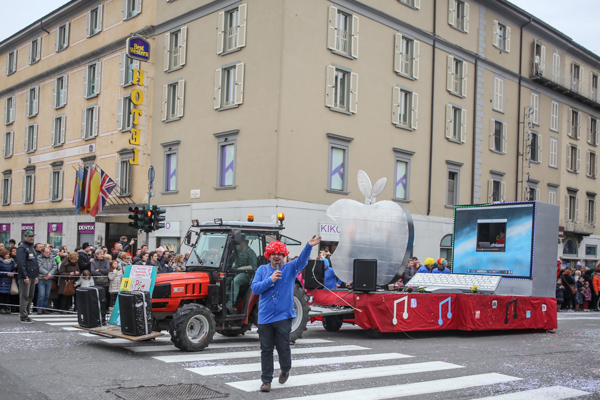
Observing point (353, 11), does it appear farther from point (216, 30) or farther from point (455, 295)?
point (455, 295)

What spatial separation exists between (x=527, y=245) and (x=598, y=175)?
105 ft

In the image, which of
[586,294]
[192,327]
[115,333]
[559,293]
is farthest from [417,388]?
[586,294]

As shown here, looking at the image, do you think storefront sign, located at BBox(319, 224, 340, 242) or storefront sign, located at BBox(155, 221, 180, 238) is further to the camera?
storefront sign, located at BBox(155, 221, 180, 238)

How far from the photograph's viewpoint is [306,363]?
902 centimetres

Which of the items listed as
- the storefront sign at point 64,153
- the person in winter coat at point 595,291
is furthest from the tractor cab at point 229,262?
the storefront sign at point 64,153

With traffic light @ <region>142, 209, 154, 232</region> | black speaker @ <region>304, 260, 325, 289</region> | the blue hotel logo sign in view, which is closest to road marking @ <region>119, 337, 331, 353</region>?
black speaker @ <region>304, 260, 325, 289</region>

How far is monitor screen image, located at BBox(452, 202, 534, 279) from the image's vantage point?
1453 centimetres

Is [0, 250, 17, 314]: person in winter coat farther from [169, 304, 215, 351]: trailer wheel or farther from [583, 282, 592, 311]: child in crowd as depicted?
[583, 282, 592, 311]: child in crowd

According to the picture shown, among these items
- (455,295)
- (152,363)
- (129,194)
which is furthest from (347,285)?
(129,194)

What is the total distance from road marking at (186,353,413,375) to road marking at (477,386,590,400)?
2.61m

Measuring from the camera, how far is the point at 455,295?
13.2 m

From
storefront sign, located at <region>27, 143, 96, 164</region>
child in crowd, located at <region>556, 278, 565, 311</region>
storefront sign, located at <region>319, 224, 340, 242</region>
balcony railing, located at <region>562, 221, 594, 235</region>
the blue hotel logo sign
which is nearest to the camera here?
child in crowd, located at <region>556, 278, 565, 311</region>

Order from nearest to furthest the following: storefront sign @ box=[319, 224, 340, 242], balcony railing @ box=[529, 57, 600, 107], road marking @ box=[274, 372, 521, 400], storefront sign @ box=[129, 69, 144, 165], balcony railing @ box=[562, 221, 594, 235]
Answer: road marking @ box=[274, 372, 521, 400] < storefront sign @ box=[319, 224, 340, 242] < storefront sign @ box=[129, 69, 144, 165] < balcony railing @ box=[529, 57, 600, 107] < balcony railing @ box=[562, 221, 594, 235]

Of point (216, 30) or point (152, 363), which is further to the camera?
point (216, 30)
